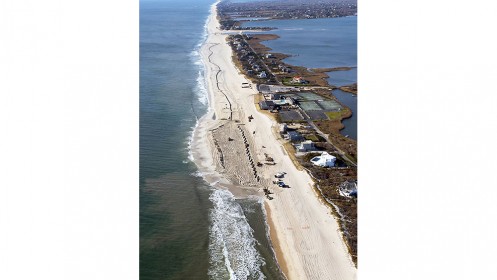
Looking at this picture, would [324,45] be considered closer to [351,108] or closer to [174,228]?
[351,108]

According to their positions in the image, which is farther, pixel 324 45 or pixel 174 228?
pixel 324 45

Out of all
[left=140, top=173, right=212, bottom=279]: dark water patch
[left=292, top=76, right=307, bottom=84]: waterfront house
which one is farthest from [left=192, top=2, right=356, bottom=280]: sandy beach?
[left=292, top=76, right=307, bottom=84]: waterfront house

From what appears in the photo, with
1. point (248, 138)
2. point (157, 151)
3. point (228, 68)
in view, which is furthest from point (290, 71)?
point (157, 151)

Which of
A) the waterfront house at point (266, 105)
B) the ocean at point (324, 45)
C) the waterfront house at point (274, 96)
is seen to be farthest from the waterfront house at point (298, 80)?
the waterfront house at point (266, 105)

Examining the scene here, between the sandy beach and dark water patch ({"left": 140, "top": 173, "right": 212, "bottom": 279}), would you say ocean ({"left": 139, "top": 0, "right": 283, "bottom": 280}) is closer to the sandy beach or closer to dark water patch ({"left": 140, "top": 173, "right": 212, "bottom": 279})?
dark water patch ({"left": 140, "top": 173, "right": 212, "bottom": 279})

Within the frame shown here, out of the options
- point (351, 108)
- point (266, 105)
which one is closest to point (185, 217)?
point (266, 105)
